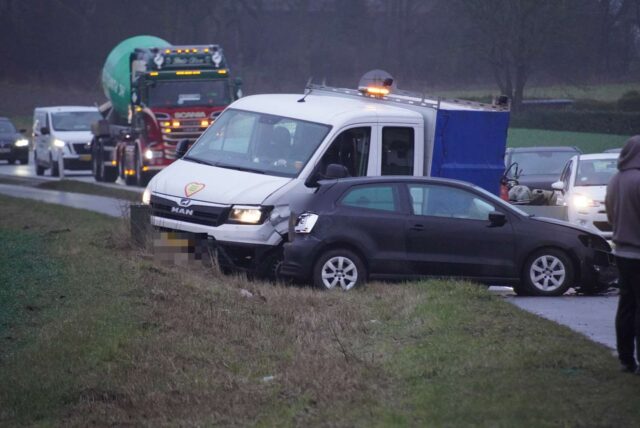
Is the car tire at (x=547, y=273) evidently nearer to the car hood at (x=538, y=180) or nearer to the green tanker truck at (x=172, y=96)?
the car hood at (x=538, y=180)

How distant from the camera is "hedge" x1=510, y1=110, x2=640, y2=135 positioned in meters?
39.9

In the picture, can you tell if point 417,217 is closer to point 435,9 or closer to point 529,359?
point 529,359

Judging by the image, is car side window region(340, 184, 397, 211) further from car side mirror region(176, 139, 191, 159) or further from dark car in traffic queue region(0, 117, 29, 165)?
dark car in traffic queue region(0, 117, 29, 165)

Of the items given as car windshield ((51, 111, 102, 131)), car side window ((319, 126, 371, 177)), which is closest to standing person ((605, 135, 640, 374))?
car side window ((319, 126, 371, 177))

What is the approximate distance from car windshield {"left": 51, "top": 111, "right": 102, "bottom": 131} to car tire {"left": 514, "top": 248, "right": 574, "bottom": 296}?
26.1 meters

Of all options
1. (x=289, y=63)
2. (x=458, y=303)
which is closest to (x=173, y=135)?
(x=458, y=303)

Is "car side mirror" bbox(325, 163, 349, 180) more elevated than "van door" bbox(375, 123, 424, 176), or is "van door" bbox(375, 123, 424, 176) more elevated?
"van door" bbox(375, 123, 424, 176)

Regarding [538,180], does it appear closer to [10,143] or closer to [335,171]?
[335,171]

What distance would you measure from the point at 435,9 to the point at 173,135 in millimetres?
31403

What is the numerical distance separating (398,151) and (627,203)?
274 inches

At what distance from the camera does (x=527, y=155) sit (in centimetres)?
2659

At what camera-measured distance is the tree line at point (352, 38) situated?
4325 centimetres

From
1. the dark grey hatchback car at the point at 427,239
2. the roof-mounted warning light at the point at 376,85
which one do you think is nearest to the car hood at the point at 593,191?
the roof-mounted warning light at the point at 376,85

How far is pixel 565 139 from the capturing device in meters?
37.9
